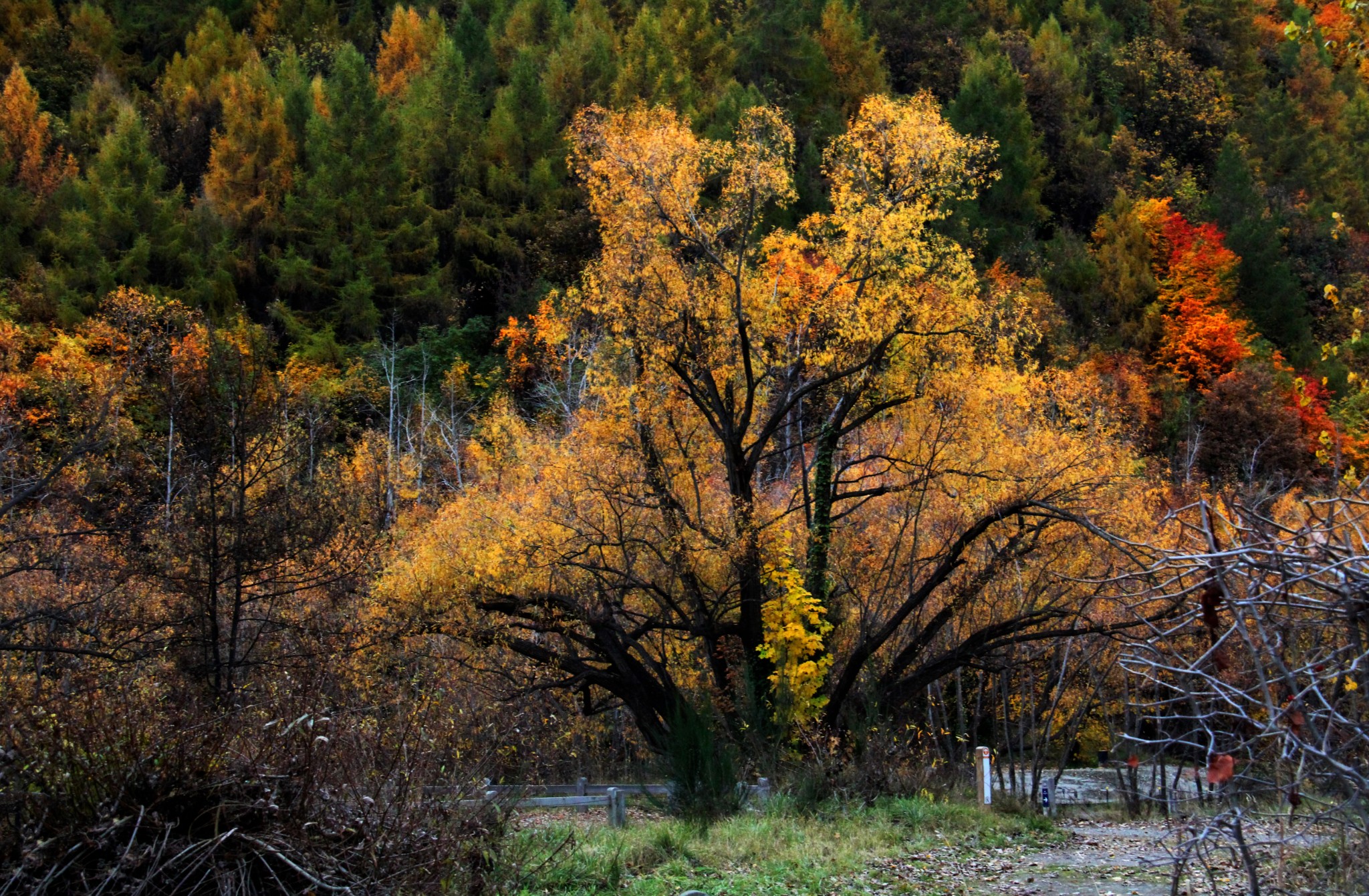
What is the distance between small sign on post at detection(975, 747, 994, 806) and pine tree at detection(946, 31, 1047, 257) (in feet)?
126

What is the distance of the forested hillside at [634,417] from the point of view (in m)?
6.40

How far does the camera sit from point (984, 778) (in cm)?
1463

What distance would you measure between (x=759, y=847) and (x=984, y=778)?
17.9 ft

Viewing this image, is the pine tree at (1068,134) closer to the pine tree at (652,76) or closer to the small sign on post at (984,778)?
the pine tree at (652,76)

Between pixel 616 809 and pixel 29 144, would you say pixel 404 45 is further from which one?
pixel 616 809

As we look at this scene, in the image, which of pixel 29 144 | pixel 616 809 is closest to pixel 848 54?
pixel 29 144

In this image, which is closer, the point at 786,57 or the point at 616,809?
the point at 616,809

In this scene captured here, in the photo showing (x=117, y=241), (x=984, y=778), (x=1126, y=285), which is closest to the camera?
(x=984, y=778)

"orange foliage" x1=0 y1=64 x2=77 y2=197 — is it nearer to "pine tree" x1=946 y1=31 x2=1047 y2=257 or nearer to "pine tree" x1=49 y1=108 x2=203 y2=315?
"pine tree" x1=49 y1=108 x2=203 y2=315

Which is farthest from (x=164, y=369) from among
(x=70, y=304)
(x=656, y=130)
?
(x=70, y=304)

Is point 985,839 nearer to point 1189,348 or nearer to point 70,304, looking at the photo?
point 70,304

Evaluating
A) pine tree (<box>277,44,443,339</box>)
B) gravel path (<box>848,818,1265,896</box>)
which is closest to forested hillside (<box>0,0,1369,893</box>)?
pine tree (<box>277,44,443,339</box>)

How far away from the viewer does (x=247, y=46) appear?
63.2m

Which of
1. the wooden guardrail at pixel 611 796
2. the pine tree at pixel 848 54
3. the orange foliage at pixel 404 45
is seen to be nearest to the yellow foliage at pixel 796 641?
the wooden guardrail at pixel 611 796
